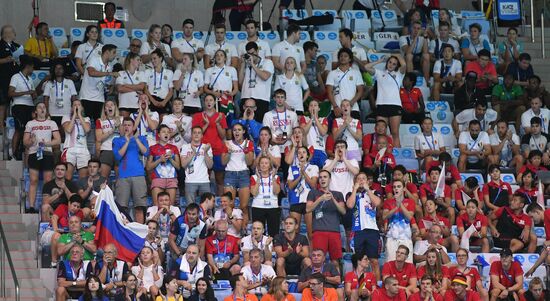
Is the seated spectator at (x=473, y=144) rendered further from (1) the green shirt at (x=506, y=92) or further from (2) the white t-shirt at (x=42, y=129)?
(2) the white t-shirt at (x=42, y=129)

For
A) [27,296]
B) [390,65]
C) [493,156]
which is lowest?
[27,296]

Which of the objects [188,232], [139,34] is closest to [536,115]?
[139,34]

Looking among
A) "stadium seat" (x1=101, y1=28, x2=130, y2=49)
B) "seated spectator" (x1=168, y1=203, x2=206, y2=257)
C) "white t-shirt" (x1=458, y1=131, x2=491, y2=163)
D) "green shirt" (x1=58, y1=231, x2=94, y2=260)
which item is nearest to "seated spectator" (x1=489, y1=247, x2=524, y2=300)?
"white t-shirt" (x1=458, y1=131, x2=491, y2=163)

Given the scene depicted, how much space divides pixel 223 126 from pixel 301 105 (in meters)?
1.75

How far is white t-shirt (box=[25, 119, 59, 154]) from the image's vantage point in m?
22.9

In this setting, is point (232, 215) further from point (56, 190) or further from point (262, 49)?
point (262, 49)

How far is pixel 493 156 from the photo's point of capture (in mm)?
24812

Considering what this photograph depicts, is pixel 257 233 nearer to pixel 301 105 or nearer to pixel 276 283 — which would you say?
pixel 276 283

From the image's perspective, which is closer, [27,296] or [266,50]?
[27,296]

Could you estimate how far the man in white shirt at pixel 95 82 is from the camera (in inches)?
954

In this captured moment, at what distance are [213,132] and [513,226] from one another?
485 centimetres

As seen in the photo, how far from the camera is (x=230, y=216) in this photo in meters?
21.8

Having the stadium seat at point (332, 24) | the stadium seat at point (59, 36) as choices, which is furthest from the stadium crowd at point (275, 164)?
the stadium seat at point (332, 24)

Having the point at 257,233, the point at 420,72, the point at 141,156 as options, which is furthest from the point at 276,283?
the point at 420,72
